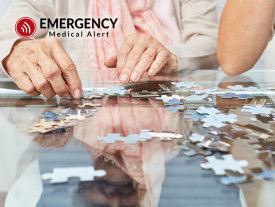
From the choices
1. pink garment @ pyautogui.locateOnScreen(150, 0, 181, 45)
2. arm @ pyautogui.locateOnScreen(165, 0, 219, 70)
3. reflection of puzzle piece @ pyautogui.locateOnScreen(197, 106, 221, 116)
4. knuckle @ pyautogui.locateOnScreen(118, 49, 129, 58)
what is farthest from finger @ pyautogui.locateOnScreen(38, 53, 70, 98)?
pink garment @ pyautogui.locateOnScreen(150, 0, 181, 45)

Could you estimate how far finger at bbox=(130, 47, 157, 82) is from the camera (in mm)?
923

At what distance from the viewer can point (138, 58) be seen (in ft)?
3.28

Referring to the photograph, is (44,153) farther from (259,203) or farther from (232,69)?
(232,69)

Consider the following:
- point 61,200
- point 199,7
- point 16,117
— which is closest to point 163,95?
point 16,117

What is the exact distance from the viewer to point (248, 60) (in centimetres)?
110

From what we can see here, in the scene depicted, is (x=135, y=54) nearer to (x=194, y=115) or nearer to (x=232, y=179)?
(x=194, y=115)

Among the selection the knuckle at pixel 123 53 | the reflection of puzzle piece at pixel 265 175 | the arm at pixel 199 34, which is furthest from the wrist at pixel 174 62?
the reflection of puzzle piece at pixel 265 175

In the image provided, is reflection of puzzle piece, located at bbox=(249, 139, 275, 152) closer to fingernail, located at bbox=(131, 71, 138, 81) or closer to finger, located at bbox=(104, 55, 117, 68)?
fingernail, located at bbox=(131, 71, 138, 81)

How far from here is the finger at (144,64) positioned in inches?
36.3

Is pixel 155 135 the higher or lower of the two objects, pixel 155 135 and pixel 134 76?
the lower

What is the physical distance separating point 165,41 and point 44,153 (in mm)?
1224

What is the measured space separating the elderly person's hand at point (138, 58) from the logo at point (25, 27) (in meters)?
0.55

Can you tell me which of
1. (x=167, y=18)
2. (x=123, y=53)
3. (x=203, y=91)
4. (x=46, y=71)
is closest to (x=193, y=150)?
(x=203, y=91)

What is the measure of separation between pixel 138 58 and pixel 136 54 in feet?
0.07
